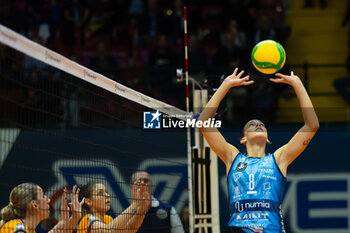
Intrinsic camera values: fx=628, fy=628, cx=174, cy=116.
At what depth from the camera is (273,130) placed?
10781mm

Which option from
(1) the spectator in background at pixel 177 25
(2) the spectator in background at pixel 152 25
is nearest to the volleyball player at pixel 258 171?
(1) the spectator in background at pixel 177 25

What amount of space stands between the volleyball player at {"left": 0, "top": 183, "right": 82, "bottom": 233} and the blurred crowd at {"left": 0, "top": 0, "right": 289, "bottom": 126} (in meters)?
5.95

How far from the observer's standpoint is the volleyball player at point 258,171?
592cm

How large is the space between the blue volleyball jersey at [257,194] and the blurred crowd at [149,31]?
5787 millimetres

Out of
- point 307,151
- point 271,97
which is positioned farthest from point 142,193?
point 271,97

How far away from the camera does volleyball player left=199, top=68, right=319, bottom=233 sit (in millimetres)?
5922

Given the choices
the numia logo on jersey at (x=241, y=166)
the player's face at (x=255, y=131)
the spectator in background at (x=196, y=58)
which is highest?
the spectator in background at (x=196, y=58)

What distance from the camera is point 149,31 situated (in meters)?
13.7

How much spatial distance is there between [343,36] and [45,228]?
8.24 m

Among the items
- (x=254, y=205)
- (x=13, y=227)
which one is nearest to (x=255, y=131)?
(x=254, y=205)

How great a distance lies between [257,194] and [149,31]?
825 cm

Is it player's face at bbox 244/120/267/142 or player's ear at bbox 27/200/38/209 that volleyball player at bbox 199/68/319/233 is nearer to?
player's face at bbox 244/120/267/142

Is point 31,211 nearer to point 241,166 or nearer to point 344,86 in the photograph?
point 241,166

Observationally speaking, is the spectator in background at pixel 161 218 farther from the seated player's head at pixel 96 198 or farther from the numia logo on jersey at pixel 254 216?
the numia logo on jersey at pixel 254 216
